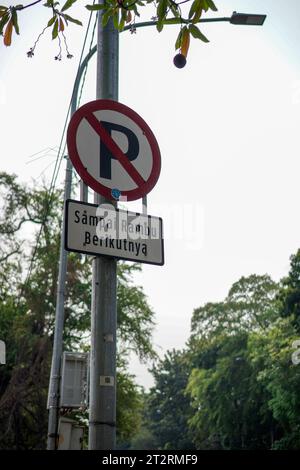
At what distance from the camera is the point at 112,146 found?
345 cm

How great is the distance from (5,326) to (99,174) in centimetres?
2221

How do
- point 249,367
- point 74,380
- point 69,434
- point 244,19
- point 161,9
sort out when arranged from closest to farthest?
1. point 161,9
2. point 244,19
3. point 69,434
4. point 74,380
5. point 249,367

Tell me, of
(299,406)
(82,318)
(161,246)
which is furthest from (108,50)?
(299,406)

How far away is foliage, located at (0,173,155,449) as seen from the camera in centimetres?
2139

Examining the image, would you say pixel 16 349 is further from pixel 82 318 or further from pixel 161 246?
pixel 161 246

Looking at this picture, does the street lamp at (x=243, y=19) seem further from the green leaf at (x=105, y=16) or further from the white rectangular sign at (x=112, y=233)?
the white rectangular sign at (x=112, y=233)

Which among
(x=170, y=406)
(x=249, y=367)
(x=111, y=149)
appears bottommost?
(x=111, y=149)

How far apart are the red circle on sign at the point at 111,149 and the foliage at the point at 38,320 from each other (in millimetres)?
16932

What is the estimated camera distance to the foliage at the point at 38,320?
2139cm

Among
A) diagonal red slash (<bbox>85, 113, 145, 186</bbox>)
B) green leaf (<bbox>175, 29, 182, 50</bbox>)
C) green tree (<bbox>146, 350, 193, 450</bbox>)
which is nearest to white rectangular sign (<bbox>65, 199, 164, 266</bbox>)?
diagonal red slash (<bbox>85, 113, 145, 186</bbox>)

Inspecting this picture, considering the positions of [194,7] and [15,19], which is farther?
[15,19]

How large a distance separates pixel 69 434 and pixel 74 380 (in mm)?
1068

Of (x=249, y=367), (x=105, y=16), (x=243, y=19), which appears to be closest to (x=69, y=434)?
(x=243, y=19)

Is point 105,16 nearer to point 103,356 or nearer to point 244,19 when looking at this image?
point 103,356
